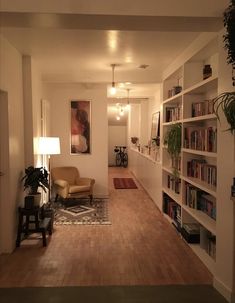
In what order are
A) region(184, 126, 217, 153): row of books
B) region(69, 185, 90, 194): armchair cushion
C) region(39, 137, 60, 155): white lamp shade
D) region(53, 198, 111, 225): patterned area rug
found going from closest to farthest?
region(184, 126, 217, 153): row of books → region(39, 137, 60, 155): white lamp shade → region(53, 198, 111, 225): patterned area rug → region(69, 185, 90, 194): armchair cushion

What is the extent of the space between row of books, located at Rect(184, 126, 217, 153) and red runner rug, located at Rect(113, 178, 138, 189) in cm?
426

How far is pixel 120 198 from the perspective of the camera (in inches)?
273

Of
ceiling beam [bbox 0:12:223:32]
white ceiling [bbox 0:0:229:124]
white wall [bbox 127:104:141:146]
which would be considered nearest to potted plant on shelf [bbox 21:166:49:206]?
white ceiling [bbox 0:0:229:124]

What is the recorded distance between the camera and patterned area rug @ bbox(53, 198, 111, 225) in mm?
5094

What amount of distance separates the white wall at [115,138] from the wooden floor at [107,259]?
896cm

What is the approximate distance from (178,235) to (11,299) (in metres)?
2.57

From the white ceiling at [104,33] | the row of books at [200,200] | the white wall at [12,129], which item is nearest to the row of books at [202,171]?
the row of books at [200,200]

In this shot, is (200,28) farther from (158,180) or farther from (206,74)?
(158,180)

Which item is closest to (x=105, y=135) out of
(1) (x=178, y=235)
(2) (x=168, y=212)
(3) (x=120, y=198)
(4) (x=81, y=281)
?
(3) (x=120, y=198)

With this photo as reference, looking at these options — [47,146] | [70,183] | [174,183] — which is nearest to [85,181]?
[70,183]

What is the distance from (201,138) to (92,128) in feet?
11.6

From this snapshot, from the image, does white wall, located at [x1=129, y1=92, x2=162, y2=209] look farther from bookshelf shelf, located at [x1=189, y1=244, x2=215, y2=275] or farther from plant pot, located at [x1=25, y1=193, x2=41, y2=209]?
plant pot, located at [x1=25, y1=193, x2=41, y2=209]

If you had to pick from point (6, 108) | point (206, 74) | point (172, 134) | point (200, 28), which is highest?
point (200, 28)

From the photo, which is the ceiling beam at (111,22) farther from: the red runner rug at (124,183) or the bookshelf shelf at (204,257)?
the red runner rug at (124,183)
